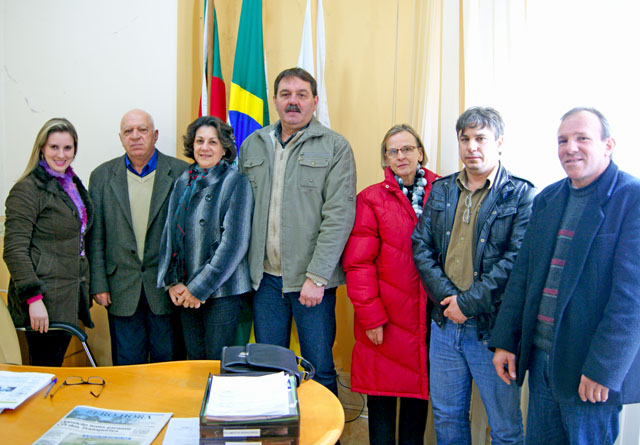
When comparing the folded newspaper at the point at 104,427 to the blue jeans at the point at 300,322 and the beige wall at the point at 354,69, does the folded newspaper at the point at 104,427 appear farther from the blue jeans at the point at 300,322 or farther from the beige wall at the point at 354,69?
the beige wall at the point at 354,69

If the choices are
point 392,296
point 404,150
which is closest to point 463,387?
point 392,296

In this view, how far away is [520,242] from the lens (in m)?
1.64

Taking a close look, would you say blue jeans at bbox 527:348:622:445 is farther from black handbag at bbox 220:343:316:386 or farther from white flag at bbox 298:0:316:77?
white flag at bbox 298:0:316:77

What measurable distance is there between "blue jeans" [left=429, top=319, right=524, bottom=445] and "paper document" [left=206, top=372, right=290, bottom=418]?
31.4 inches

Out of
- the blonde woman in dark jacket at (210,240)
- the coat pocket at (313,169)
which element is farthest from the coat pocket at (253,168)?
the coat pocket at (313,169)

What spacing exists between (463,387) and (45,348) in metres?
1.85

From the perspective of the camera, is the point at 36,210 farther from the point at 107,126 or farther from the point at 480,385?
the point at 480,385

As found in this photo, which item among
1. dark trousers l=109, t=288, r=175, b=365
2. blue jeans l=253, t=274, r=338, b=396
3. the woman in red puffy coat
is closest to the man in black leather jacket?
the woman in red puffy coat

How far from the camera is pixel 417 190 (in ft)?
6.68

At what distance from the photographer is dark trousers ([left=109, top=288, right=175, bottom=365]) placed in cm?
226

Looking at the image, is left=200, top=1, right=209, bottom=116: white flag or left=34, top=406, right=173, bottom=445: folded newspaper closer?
left=34, top=406, right=173, bottom=445: folded newspaper

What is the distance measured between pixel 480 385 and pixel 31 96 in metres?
Answer: 3.07

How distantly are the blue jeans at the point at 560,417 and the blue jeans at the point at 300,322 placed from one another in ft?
2.85

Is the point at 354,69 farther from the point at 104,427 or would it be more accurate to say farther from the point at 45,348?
the point at 104,427
